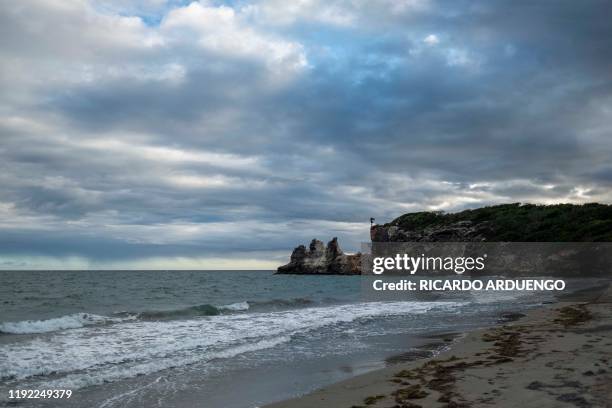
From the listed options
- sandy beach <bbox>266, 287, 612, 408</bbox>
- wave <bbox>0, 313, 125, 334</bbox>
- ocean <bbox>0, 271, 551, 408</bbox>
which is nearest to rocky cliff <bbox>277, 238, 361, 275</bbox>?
ocean <bbox>0, 271, 551, 408</bbox>

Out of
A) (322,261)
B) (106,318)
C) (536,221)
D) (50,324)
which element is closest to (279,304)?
(106,318)

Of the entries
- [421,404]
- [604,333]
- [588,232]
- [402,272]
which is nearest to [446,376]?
[421,404]

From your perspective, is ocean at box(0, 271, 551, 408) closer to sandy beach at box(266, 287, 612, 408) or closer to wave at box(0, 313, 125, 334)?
wave at box(0, 313, 125, 334)

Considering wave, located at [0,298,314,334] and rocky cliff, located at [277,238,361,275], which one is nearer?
wave, located at [0,298,314,334]

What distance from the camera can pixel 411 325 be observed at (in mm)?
19656

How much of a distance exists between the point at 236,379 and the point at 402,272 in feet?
323

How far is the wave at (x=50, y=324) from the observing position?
18516 millimetres

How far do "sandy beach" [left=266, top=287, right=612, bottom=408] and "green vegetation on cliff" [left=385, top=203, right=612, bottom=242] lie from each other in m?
65.8

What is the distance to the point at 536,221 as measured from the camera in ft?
281

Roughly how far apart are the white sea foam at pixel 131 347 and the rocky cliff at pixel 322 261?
10812 centimetres

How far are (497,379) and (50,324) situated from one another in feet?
62.5

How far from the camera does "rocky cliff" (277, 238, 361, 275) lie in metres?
129

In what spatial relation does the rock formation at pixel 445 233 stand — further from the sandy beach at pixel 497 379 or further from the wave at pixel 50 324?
the sandy beach at pixel 497 379

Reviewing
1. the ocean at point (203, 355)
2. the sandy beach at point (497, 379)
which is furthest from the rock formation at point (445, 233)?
the sandy beach at point (497, 379)
